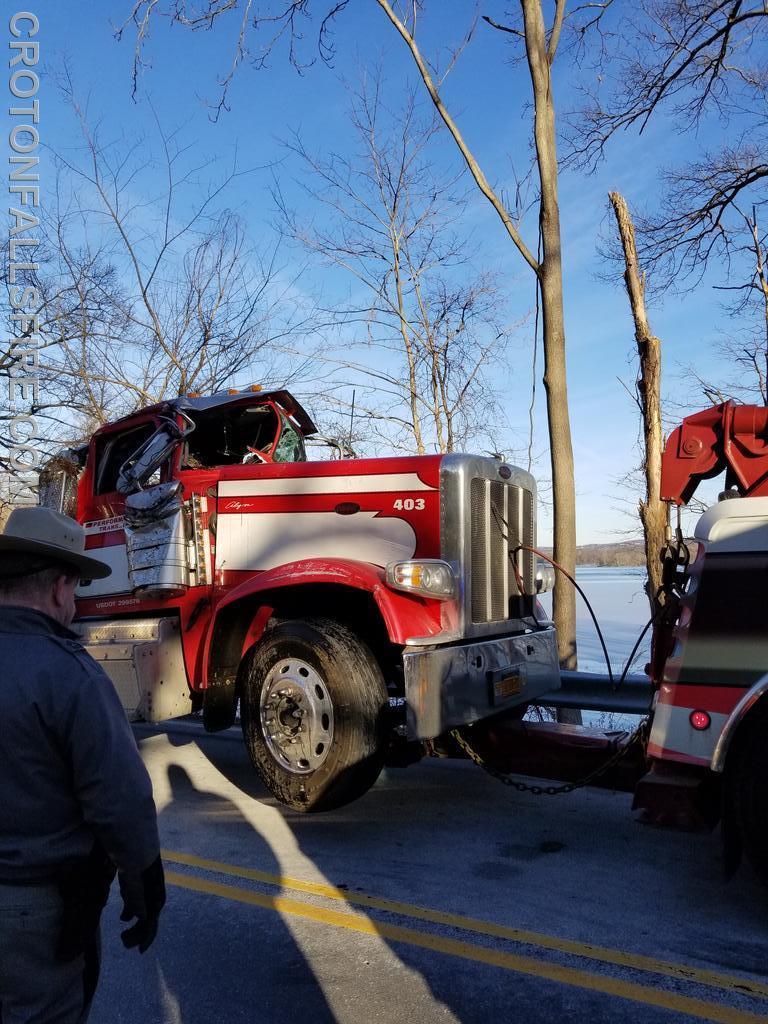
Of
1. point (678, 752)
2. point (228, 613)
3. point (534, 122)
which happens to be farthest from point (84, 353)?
point (678, 752)

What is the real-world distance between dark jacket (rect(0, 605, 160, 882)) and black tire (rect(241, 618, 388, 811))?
2.95 meters

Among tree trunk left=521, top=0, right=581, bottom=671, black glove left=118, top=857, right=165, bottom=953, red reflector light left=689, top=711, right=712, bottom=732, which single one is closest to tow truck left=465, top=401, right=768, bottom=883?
red reflector light left=689, top=711, right=712, bottom=732

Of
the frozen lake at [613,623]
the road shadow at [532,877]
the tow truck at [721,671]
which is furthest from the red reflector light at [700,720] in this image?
the frozen lake at [613,623]

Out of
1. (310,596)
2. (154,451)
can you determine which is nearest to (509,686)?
(310,596)

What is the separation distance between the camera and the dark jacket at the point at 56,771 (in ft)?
5.97

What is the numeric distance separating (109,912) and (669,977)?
2.46 meters

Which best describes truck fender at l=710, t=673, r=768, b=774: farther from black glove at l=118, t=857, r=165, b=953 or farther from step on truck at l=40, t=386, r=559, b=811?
black glove at l=118, t=857, r=165, b=953

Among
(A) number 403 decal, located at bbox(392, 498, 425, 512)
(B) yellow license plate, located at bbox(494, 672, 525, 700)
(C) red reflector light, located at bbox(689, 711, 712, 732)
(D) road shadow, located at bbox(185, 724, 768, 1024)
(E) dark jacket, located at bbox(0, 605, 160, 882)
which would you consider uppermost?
(A) number 403 decal, located at bbox(392, 498, 425, 512)

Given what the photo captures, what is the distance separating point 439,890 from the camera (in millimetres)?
4066

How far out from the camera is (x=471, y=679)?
495 cm

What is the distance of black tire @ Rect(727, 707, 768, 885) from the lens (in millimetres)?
3424

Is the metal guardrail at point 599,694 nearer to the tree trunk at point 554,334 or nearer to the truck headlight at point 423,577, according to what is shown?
the tree trunk at point 554,334

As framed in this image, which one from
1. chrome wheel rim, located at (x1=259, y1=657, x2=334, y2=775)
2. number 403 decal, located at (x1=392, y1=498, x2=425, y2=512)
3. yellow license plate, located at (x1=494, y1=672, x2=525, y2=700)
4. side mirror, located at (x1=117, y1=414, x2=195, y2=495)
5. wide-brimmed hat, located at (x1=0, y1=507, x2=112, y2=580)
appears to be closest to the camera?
wide-brimmed hat, located at (x1=0, y1=507, x2=112, y2=580)

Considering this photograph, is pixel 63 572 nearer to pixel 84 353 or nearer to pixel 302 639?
pixel 302 639
